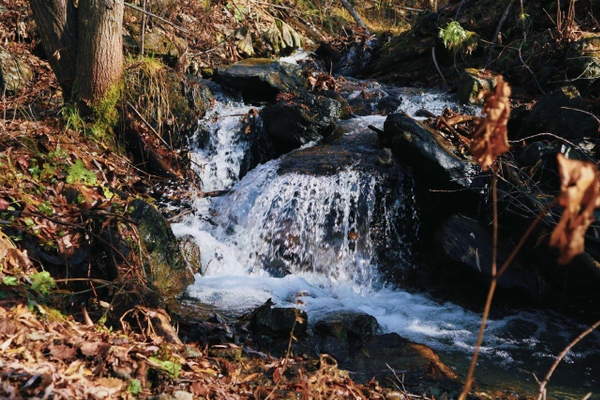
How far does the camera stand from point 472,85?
9.83m

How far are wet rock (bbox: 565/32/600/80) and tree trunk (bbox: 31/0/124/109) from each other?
7.18 meters

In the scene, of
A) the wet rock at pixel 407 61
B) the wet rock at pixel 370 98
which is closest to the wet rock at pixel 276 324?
the wet rock at pixel 370 98

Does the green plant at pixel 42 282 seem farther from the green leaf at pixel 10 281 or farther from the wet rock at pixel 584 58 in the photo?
the wet rock at pixel 584 58

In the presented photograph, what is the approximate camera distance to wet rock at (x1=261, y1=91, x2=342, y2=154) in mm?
8625

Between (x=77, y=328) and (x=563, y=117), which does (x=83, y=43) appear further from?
(x=563, y=117)

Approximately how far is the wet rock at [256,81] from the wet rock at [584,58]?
4.85m

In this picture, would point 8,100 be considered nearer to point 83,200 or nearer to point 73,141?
point 73,141

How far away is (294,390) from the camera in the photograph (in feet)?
12.1

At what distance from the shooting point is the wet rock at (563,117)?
7340 millimetres

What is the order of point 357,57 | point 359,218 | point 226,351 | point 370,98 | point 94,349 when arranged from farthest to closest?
point 357,57, point 370,98, point 359,218, point 226,351, point 94,349

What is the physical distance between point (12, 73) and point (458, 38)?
8385mm

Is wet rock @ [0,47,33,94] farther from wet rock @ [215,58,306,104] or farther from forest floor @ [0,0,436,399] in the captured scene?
wet rock @ [215,58,306,104]

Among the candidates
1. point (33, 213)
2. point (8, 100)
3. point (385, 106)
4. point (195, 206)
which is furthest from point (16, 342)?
point (385, 106)

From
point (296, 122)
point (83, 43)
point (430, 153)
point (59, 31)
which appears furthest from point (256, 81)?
point (430, 153)
